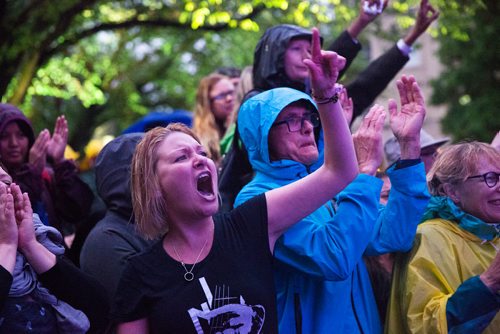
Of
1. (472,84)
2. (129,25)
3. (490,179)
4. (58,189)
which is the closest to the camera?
(490,179)

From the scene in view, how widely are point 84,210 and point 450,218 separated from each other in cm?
252

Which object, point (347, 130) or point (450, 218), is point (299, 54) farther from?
point (347, 130)

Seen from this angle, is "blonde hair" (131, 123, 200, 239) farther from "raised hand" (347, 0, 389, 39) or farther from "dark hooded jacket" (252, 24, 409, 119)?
"raised hand" (347, 0, 389, 39)

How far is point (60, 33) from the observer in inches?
391

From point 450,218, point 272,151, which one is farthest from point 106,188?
point 450,218

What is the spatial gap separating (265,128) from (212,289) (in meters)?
1.00

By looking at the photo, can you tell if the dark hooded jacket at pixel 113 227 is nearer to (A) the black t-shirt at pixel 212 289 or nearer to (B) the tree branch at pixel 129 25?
(A) the black t-shirt at pixel 212 289

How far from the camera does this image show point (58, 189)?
18.4 feet

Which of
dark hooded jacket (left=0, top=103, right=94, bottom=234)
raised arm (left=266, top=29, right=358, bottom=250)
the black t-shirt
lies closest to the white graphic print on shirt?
the black t-shirt

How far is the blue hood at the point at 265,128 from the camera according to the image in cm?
404

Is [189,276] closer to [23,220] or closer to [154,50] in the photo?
[23,220]

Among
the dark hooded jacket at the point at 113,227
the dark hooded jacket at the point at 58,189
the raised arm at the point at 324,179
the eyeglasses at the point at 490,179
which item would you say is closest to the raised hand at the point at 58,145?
the dark hooded jacket at the point at 58,189

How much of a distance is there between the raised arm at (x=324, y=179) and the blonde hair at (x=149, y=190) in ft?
Answer: 1.57

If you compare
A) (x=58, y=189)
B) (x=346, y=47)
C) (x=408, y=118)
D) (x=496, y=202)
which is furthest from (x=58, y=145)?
(x=496, y=202)
